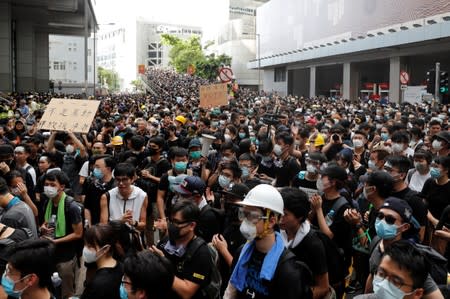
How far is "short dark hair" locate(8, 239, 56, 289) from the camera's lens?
360 centimetres

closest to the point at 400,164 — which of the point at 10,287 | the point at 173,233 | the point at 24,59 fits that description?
the point at 173,233

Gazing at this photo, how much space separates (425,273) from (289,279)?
0.79m

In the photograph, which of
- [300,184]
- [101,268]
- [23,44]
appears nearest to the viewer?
[101,268]

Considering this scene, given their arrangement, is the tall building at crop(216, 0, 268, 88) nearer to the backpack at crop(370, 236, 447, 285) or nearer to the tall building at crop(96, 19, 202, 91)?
the tall building at crop(96, 19, 202, 91)

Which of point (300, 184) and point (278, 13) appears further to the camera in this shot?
point (278, 13)

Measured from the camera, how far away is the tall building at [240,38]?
81.8 m

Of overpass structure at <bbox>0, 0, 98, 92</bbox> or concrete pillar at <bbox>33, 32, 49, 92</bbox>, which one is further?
concrete pillar at <bbox>33, 32, 49, 92</bbox>

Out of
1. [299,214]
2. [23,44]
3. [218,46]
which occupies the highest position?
[218,46]

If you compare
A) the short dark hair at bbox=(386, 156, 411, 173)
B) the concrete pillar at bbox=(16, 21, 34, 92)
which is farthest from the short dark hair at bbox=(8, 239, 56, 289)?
the concrete pillar at bbox=(16, 21, 34, 92)

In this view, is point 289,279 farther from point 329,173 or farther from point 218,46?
point 218,46

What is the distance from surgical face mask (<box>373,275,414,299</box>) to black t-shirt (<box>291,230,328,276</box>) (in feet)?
2.52

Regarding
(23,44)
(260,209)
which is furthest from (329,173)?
(23,44)

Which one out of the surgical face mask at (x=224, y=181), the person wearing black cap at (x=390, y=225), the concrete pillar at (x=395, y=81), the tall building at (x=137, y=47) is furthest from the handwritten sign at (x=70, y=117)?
the tall building at (x=137, y=47)

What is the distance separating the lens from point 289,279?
3.35 meters
